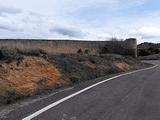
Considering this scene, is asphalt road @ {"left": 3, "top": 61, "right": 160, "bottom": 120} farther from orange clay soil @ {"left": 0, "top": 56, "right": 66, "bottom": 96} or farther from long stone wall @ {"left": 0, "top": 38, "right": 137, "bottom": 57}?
long stone wall @ {"left": 0, "top": 38, "right": 137, "bottom": 57}

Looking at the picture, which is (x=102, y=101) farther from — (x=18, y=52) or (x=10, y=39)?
(x=10, y=39)

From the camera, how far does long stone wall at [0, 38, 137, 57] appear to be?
42062mm

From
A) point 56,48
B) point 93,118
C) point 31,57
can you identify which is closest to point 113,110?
point 93,118

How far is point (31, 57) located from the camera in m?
19.2

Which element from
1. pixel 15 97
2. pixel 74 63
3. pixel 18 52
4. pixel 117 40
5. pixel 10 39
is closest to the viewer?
pixel 15 97

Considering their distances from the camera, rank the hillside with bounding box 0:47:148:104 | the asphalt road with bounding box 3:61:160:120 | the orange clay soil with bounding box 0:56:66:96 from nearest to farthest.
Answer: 1. the asphalt road with bounding box 3:61:160:120
2. the hillside with bounding box 0:47:148:104
3. the orange clay soil with bounding box 0:56:66:96

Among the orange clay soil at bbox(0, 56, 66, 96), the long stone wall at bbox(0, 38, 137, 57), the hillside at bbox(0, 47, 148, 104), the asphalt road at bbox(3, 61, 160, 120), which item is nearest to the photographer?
the asphalt road at bbox(3, 61, 160, 120)

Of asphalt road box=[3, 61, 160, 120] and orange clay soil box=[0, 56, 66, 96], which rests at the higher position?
orange clay soil box=[0, 56, 66, 96]

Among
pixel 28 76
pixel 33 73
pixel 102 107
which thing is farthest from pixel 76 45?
pixel 102 107

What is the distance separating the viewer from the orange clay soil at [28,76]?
14.6m

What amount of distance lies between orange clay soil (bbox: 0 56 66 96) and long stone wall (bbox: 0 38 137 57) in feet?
53.5

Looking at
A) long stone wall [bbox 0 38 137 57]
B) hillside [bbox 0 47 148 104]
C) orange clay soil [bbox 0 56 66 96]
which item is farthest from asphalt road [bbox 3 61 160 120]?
long stone wall [bbox 0 38 137 57]

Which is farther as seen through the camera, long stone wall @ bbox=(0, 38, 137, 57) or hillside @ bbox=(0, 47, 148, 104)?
Answer: long stone wall @ bbox=(0, 38, 137, 57)

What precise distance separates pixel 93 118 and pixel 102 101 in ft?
9.20
